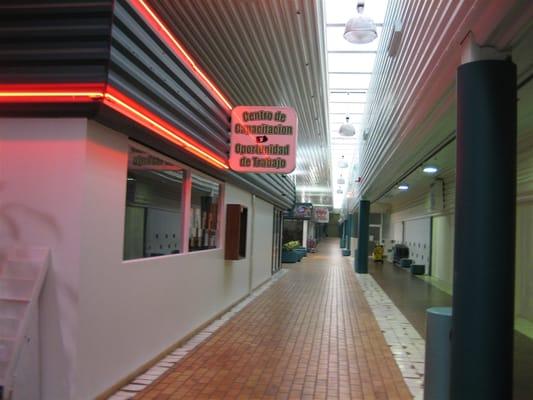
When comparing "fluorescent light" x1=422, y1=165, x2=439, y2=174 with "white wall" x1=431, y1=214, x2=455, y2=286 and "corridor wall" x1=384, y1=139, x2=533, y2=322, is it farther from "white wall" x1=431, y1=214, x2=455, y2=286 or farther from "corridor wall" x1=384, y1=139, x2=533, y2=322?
"white wall" x1=431, y1=214, x2=455, y2=286

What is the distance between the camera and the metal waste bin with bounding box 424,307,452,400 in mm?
4055

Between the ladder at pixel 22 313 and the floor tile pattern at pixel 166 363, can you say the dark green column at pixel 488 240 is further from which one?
the ladder at pixel 22 313

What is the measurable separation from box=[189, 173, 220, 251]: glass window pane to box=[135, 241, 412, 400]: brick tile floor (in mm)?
1342

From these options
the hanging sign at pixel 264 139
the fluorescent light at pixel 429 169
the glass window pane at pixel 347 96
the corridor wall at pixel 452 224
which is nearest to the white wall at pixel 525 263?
the corridor wall at pixel 452 224

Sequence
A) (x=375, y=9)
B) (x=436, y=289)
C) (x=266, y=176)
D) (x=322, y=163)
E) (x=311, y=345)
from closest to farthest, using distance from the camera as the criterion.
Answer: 1. (x=311, y=345)
2. (x=375, y=9)
3. (x=266, y=176)
4. (x=436, y=289)
5. (x=322, y=163)

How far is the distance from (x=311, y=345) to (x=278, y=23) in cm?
411

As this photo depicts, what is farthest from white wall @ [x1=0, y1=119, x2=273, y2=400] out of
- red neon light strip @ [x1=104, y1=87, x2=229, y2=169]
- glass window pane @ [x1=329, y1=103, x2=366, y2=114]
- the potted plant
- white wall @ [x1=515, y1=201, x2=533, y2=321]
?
the potted plant

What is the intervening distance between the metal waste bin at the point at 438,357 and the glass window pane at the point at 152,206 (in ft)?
9.63

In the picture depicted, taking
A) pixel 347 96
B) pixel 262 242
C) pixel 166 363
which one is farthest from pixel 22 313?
pixel 347 96

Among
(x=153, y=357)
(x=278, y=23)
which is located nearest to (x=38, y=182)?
(x=153, y=357)

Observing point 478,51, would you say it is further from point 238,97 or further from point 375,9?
point 375,9

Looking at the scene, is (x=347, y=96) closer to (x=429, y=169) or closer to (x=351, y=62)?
(x=351, y=62)

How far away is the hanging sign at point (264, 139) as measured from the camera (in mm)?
6934

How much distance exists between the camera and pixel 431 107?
5617 millimetres
